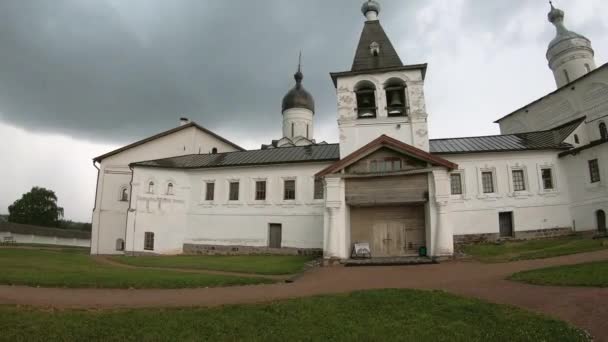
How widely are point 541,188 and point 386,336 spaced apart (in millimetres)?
23348

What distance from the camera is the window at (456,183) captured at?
2662cm

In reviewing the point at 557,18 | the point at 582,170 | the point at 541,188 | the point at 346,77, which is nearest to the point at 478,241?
the point at 541,188

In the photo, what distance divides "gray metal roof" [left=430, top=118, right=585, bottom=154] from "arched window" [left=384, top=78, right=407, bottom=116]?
526cm

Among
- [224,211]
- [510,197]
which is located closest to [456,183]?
[510,197]

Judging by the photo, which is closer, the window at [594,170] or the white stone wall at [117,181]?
the window at [594,170]

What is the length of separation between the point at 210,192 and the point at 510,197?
843 inches

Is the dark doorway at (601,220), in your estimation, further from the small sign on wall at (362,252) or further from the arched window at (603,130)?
the small sign on wall at (362,252)

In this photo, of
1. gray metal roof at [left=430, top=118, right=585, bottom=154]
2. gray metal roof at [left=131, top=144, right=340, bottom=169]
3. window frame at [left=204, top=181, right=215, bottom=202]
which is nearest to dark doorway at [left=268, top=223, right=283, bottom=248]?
gray metal roof at [left=131, top=144, right=340, bottom=169]

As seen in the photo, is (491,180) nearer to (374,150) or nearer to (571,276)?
(374,150)

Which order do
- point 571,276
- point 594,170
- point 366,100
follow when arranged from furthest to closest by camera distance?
point 366,100
point 594,170
point 571,276

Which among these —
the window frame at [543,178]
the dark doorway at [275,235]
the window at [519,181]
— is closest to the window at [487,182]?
the window at [519,181]

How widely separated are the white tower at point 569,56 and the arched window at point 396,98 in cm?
2283

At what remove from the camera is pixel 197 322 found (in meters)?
7.80

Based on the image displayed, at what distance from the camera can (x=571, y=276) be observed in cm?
1125
